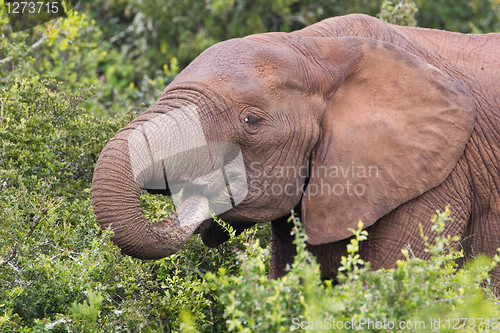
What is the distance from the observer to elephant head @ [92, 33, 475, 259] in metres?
4.35

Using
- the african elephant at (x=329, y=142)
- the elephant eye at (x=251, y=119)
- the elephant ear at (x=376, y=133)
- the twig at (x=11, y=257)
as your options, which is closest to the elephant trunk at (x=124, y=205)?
the african elephant at (x=329, y=142)

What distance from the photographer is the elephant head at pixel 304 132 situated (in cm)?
435

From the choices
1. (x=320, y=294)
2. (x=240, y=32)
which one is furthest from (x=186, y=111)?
(x=240, y=32)

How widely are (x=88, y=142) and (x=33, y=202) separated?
3.16ft

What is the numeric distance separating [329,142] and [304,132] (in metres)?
0.16

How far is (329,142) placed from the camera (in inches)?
183

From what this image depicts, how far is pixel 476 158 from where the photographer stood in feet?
15.8

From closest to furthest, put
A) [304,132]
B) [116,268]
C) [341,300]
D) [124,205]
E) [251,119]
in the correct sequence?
[341,300], [124,205], [251,119], [304,132], [116,268]

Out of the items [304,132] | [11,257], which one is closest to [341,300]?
[304,132]

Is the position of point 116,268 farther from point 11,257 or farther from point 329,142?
point 329,142

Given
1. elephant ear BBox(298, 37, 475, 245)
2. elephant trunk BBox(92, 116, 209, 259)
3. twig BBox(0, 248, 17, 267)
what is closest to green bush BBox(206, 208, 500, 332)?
elephant trunk BBox(92, 116, 209, 259)

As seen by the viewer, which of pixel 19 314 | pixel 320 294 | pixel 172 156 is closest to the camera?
pixel 320 294

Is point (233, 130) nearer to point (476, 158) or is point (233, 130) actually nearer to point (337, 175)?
point (337, 175)

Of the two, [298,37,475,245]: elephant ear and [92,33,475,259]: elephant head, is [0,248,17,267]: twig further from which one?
[298,37,475,245]: elephant ear
